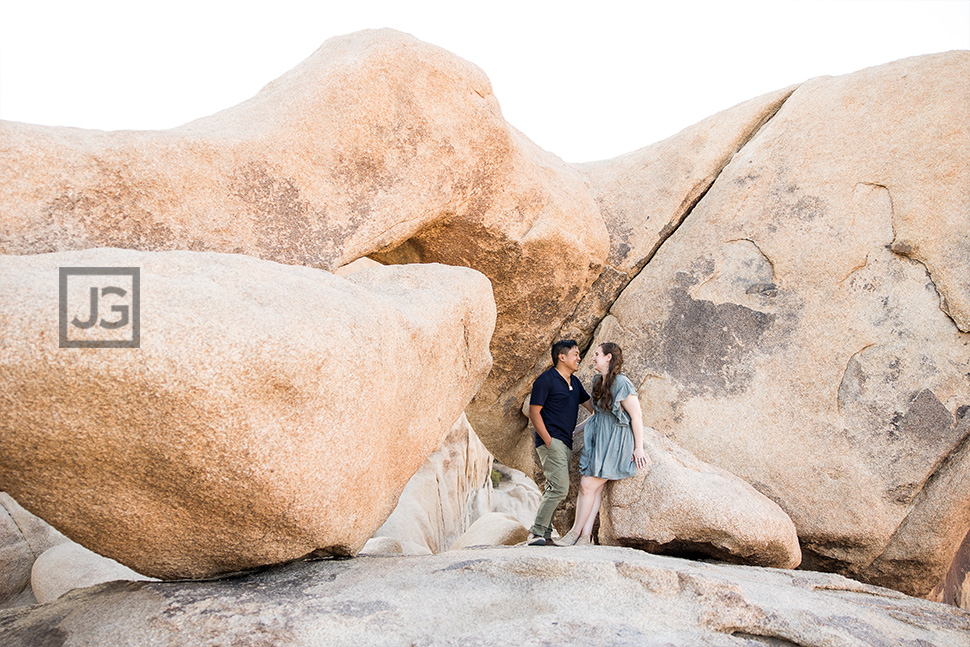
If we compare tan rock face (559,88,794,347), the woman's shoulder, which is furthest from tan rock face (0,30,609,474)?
the woman's shoulder

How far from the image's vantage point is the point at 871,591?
3357 mm

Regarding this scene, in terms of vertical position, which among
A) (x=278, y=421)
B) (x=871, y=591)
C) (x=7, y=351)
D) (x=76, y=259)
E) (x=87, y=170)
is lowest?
(x=871, y=591)

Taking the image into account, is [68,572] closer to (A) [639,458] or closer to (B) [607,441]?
(B) [607,441]

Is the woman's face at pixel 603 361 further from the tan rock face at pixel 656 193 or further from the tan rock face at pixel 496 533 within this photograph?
the tan rock face at pixel 496 533

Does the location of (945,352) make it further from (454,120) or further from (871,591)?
(454,120)

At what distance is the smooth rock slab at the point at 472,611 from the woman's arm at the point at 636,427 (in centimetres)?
97

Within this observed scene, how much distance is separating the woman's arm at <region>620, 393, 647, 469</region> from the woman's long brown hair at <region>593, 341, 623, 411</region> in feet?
0.34

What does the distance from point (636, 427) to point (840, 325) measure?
5.00 ft

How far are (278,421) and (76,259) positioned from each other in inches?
30.7

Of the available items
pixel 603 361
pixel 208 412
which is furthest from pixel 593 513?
pixel 208 412

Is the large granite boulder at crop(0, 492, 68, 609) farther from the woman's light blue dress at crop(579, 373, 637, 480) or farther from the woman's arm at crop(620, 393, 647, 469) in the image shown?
the woman's arm at crop(620, 393, 647, 469)

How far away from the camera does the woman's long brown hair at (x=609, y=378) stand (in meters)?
4.01

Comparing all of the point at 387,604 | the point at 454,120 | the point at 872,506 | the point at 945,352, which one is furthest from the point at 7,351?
the point at 945,352

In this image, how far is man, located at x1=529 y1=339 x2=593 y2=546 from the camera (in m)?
4.19
